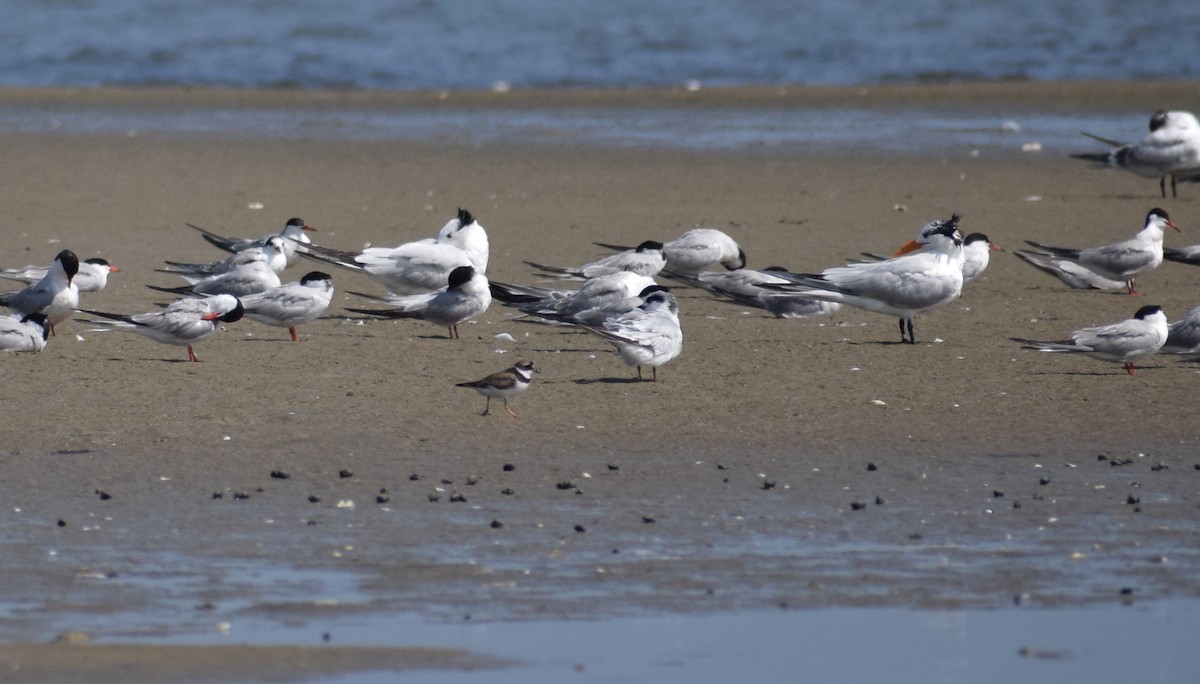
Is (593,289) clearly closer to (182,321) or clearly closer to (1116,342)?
(182,321)

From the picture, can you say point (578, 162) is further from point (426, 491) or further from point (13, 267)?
point (426, 491)

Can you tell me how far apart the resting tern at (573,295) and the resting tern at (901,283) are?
2.75ft

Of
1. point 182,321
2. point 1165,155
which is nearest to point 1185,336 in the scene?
point 182,321

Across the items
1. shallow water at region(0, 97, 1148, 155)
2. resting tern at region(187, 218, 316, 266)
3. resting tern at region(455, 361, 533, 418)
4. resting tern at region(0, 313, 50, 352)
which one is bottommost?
resting tern at region(455, 361, 533, 418)

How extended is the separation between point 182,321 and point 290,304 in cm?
86

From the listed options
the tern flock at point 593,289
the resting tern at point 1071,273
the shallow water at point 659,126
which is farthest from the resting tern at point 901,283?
the shallow water at point 659,126

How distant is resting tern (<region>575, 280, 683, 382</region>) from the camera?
869 cm

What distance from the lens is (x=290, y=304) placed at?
991cm

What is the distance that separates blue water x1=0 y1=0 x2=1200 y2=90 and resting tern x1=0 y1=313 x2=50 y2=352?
17591 mm

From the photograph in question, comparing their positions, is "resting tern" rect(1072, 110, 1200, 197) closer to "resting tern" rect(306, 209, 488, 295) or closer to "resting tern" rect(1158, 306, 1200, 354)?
"resting tern" rect(1158, 306, 1200, 354)

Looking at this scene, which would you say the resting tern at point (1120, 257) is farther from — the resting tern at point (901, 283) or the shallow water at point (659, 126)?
the shallow water at point (659, 126)

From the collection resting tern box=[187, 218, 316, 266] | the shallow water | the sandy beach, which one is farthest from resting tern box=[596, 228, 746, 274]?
the shallow water

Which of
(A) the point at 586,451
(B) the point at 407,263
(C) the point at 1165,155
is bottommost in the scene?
(A) the point at 586,451

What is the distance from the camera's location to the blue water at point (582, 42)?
27.7m
